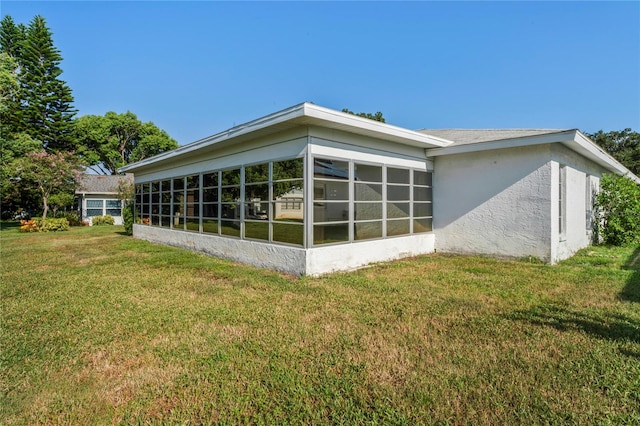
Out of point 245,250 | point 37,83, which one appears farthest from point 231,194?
point 37,83

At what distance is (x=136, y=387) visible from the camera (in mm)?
2553

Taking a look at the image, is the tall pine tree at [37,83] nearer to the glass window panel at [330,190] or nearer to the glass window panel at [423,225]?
the glass window panel at [330,190]

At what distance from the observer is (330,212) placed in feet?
21.8

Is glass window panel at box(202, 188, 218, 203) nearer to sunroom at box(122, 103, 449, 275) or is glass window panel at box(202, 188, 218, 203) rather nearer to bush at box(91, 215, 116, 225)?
sunroom at box(122, 103, 449, 275)

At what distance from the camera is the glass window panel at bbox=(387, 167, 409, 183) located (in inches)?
313

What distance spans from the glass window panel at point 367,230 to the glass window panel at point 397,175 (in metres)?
1.24

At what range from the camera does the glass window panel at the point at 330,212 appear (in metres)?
6.43

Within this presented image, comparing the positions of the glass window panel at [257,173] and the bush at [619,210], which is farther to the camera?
the bush at [619,210]

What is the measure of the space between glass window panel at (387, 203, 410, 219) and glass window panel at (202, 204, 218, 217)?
15.9 ft

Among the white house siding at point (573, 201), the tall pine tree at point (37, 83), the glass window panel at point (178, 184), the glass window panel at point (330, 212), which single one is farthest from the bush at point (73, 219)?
the white house siding at point (573, 201)

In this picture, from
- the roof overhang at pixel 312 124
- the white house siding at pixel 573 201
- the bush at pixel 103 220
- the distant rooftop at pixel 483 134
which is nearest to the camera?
the roof overhang at pixel 312 124

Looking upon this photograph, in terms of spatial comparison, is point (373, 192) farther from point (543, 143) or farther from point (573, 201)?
point (573, 201)

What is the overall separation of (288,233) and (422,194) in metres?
4.34

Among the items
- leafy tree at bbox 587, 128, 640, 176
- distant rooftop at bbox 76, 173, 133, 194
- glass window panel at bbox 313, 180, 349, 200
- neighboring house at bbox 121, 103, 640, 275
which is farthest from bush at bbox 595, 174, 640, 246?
leafy tree at bbox 587, 128, 640, 176
